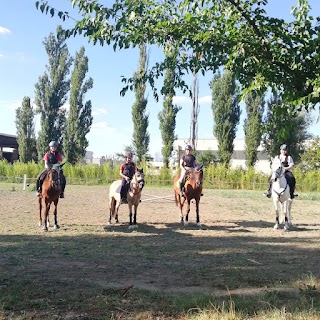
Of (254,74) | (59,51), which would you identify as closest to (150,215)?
(254,74)

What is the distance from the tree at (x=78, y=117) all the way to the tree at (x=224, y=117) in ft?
46.8

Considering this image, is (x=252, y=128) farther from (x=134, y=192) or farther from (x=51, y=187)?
(x=51, y=187)

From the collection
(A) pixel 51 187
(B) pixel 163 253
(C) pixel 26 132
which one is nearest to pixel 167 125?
(C) pixel 26 132

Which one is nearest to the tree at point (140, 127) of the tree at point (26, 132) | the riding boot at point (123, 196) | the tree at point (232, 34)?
the tree at point (26, 132)

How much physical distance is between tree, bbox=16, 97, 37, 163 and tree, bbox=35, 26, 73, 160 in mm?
2535

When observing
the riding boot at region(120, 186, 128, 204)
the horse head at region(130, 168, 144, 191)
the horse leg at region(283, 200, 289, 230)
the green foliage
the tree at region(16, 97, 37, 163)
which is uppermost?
the tree at region(16, 97, 37, 163)

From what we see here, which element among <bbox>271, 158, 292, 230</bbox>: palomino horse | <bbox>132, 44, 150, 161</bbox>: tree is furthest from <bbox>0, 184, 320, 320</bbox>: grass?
<bbox>132, 44, 150, 161</bbox>: tree

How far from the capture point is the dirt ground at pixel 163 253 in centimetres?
595

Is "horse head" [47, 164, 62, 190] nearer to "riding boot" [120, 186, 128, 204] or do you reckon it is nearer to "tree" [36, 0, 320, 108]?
"riding boot" [120, 186, 128, 204]

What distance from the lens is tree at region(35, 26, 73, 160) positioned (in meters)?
45.2

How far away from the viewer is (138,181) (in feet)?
38.3

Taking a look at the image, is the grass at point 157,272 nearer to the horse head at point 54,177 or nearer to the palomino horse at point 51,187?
the palomino horse at point 51,187

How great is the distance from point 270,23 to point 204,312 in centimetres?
328

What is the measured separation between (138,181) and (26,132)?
131 feet
